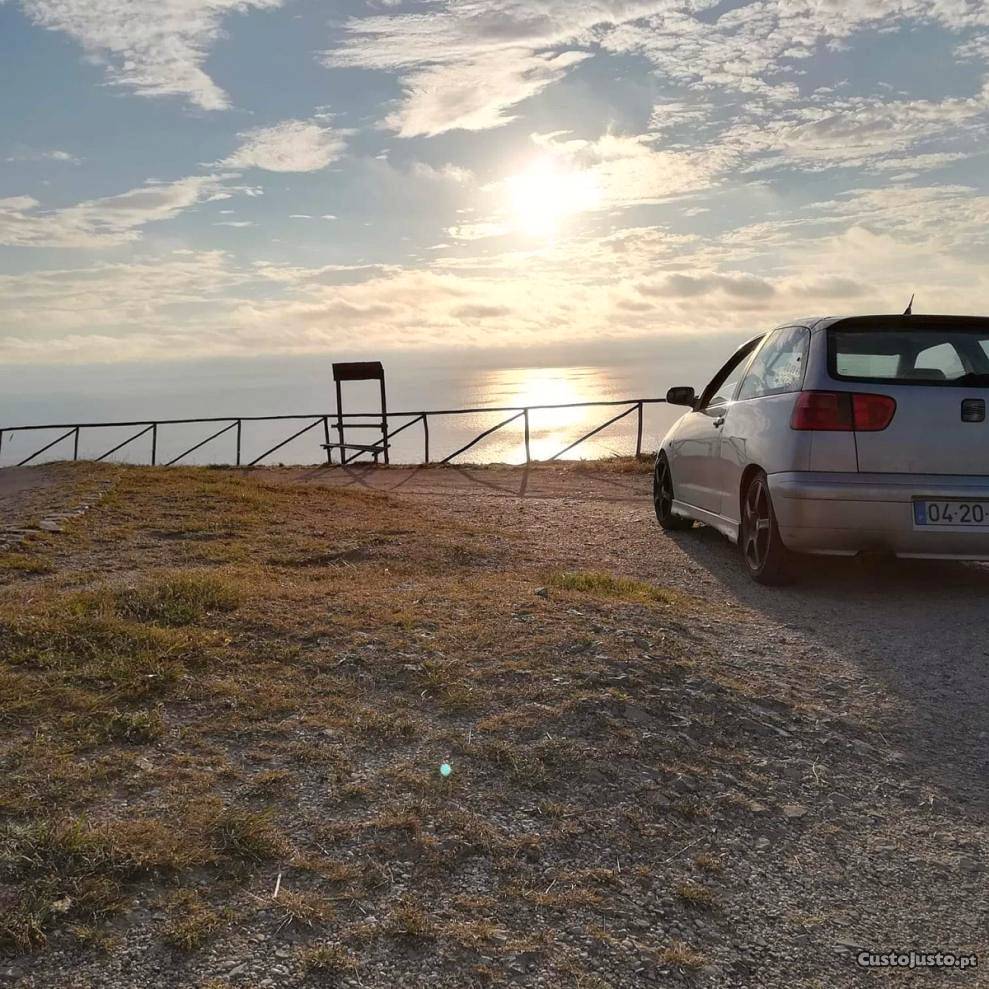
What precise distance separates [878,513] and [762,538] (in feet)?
2.79

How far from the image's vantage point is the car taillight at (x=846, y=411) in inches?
211

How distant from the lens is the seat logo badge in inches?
209

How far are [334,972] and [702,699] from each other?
185 centimetres

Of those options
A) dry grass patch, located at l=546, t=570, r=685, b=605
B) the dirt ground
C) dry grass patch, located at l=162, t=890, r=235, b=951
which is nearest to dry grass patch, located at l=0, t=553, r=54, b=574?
the dirt ground

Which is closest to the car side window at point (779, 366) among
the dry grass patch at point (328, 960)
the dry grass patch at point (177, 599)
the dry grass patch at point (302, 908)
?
the dry grass patch at point (177, 599)

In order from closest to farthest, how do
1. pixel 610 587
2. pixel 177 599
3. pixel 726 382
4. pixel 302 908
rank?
pixel 302 908
pixel 177 599
pixel 610 587
pixel 726 382

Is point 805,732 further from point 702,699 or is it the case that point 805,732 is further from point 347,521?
point 347,521

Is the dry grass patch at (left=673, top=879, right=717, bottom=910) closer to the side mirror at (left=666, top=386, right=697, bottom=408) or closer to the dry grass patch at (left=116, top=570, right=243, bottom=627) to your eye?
the dry grass patch at (left=116, top=570, right=243, bottom=627)

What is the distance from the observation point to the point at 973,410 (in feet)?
17.4

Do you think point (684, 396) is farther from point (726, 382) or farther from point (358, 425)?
point (358, 425)

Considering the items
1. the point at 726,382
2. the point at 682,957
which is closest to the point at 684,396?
the point at 726,382

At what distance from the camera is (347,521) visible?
25.5ft

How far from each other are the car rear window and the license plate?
0.78 m

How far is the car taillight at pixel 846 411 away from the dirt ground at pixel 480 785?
1.05 meters
